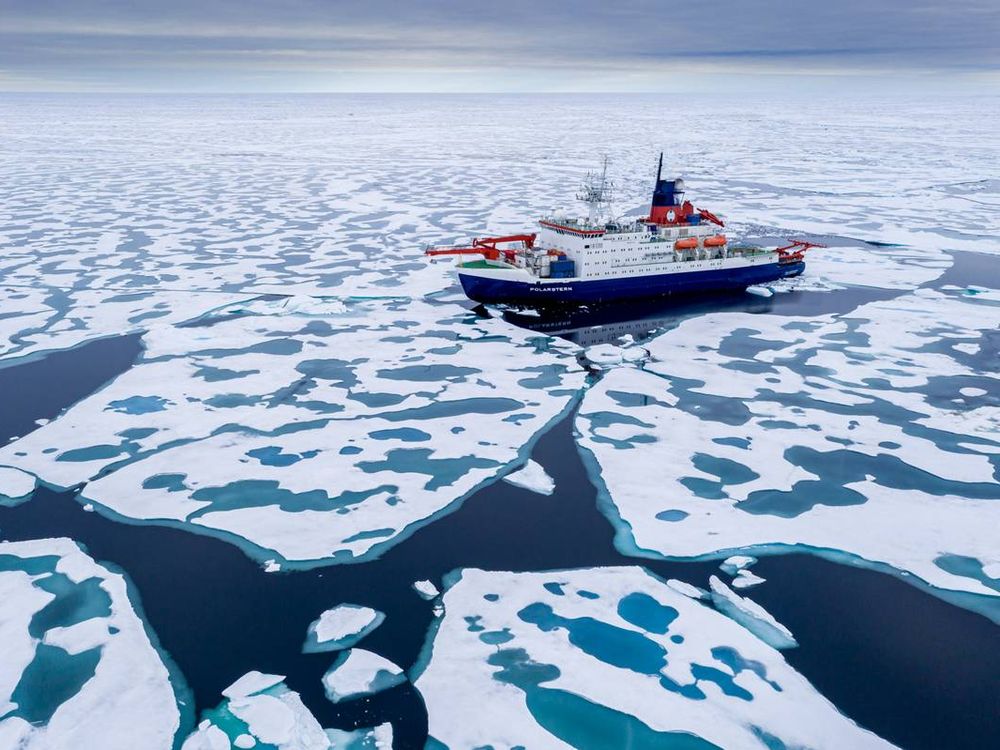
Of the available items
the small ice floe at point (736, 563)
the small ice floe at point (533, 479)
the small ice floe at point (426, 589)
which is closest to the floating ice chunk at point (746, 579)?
the small ice floe at point (736, 563)

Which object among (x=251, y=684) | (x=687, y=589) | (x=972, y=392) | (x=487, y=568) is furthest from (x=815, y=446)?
(x=251, y=684)

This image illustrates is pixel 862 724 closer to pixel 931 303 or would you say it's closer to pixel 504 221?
pixel 931 303

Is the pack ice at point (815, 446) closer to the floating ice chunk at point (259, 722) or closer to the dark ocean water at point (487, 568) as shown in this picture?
the dark ocean water at point (487, 568)

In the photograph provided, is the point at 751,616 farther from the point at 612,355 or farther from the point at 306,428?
the point at 612,355

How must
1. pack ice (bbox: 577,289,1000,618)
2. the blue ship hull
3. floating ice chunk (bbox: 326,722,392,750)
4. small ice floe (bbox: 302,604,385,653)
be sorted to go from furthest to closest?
1. the blue ship hull
2. pack ice (bbox: 577,289,1000,618)
3. small ice floe (bbox: 302,604,385,653)
4. floating ice chunk (bbox: 326,722,392,750)

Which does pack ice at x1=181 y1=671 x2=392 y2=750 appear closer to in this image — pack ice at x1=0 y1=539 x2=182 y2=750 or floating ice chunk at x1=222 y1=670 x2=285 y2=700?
floating ice chunk at x1=222 y1=670 x2=285 y2=700

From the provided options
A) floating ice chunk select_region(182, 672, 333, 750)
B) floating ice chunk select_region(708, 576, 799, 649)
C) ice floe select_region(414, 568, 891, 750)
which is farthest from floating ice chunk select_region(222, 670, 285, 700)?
floating ice chunk select_region(708, 576, 799, 649)
